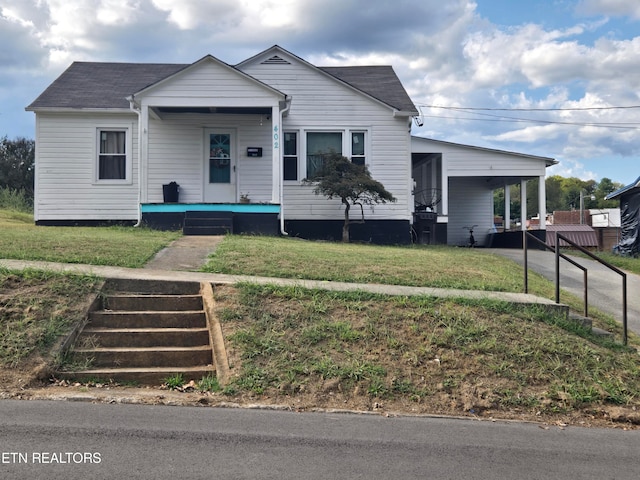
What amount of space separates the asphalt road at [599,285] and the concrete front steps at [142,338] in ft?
21.7

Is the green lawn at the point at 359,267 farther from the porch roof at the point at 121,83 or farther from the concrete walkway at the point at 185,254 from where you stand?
the porch roof at the point at 121,83

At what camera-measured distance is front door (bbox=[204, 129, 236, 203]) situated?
1612cm

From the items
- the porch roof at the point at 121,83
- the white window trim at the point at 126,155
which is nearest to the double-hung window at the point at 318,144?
the porch roof at the point at 121,83

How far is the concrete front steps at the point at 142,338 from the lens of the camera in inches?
219

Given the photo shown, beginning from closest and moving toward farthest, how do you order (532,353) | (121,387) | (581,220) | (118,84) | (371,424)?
(371,424) → (121,387) → (532,353) → (118,84) → (581,220)

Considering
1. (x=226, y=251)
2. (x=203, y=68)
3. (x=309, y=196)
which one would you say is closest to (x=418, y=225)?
(x=309, y=196)

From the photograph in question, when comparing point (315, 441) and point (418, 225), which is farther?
point (418, 225)

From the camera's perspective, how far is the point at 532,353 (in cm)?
613

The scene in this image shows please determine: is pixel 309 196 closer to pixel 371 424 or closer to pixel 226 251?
pixel 226 251

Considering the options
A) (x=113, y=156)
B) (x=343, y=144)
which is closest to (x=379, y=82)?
(x=343, y=144)

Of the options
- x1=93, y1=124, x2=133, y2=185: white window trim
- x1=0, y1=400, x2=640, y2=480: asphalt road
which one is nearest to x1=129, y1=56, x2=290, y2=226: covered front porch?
x1=93, y1=124, x2=133, y2=185: white window trim

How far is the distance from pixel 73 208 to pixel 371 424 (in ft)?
44.9

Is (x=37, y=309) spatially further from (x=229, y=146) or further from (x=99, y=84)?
(x=99, y=84)

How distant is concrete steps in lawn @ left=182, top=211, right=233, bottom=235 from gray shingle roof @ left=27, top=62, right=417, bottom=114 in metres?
4.40
